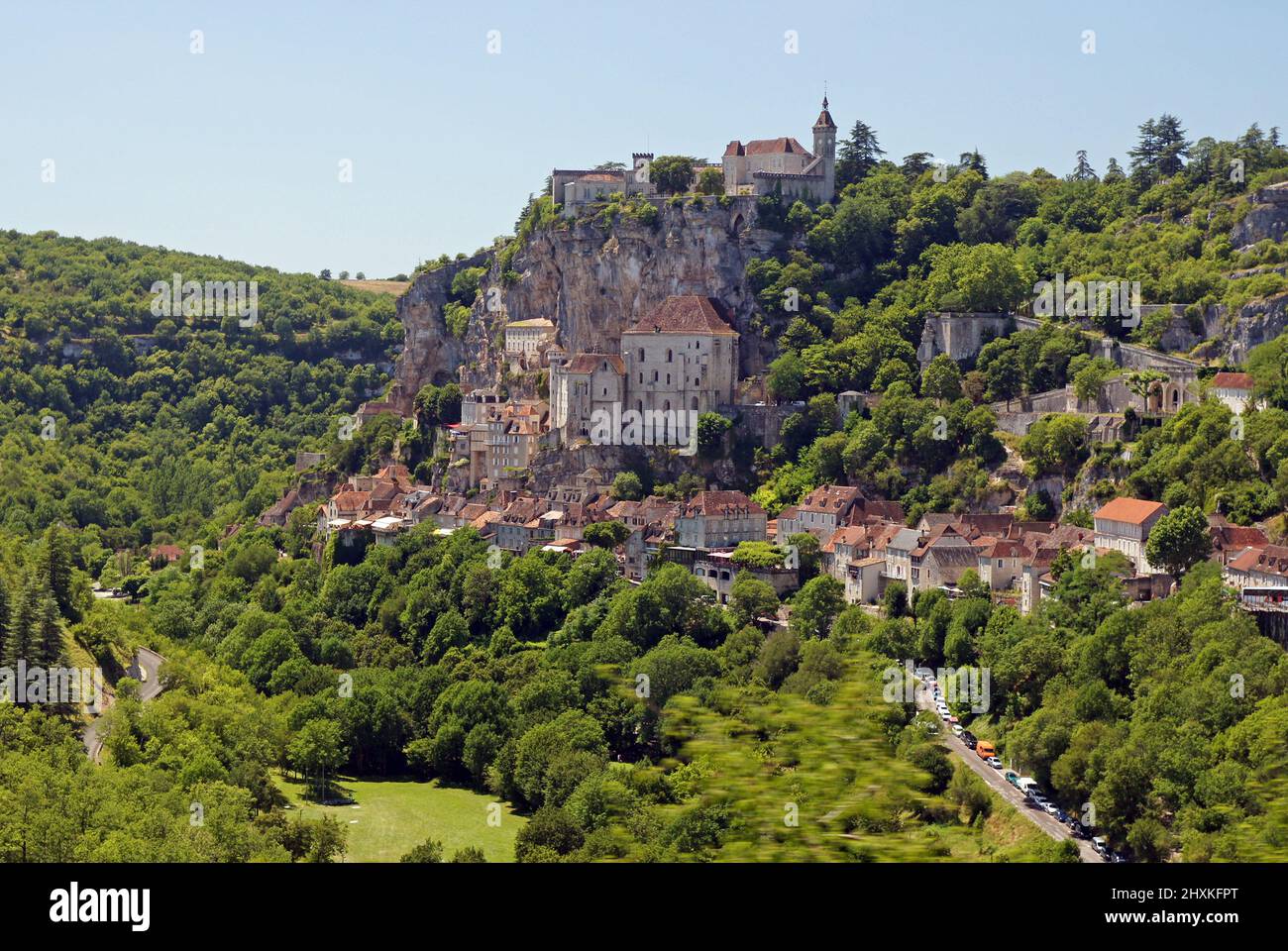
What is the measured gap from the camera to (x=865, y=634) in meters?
50.3

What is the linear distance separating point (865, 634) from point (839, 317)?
24.6m

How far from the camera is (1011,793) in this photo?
134ft

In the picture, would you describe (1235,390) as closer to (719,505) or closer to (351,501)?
(719,505)

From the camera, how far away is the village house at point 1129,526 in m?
50.0

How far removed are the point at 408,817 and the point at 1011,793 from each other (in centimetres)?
1551

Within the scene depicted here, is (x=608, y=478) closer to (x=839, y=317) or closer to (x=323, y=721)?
(x=839, y=317)

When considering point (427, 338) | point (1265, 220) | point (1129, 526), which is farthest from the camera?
point (427, 338)

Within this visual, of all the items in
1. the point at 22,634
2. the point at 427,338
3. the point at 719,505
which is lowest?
the point at 22,634

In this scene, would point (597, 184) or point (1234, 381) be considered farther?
point (597, 184)

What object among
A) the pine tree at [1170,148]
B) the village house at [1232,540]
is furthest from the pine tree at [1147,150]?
the village house at [1232,540]

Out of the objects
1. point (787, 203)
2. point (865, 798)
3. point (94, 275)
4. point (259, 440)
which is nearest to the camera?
point (865, 798)

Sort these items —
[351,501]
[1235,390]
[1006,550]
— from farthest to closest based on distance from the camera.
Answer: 1. [351,501]
2. [1235,390]
3. [1006,550]

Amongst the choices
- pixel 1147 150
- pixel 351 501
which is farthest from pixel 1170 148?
pixel 351 501
